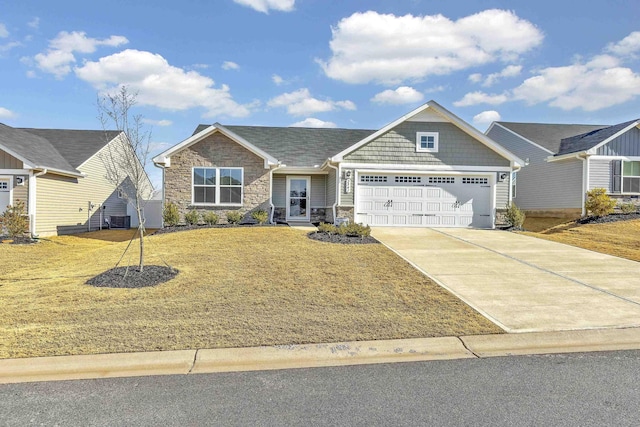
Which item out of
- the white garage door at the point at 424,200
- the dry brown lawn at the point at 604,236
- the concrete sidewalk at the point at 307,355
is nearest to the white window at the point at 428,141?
the white garage door at the point at 424,200

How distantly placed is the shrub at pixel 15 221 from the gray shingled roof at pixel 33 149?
2.08 metres

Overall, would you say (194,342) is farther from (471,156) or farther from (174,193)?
(471,156)

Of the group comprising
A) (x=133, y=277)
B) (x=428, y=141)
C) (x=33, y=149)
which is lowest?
(x=133, y=277)

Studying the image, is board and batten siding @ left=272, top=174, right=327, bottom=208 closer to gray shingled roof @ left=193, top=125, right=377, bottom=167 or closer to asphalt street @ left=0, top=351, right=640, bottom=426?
gray shingled roof @ left=193, top=125, right=377, bottom=167

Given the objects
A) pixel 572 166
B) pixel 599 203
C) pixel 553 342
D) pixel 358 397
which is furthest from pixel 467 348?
pixel 572 166

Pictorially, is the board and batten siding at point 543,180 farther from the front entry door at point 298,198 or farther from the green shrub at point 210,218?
the green shrub at point 210,218

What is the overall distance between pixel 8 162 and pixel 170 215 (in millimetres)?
7278

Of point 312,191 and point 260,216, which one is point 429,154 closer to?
point 312,191

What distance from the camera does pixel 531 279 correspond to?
8477 millimetres

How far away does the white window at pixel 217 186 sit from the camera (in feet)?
57.2

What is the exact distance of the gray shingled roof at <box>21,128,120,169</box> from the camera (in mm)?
21631

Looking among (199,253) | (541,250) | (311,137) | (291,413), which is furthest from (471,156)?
(291,413)

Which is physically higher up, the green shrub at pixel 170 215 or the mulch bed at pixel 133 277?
the green shrub at pixel 170 215

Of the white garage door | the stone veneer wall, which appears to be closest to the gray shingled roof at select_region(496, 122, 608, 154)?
the white garage door
